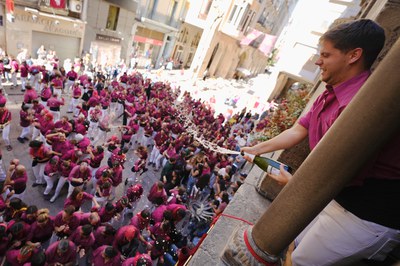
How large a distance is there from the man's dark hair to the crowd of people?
407 cm

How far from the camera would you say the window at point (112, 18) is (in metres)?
24.3

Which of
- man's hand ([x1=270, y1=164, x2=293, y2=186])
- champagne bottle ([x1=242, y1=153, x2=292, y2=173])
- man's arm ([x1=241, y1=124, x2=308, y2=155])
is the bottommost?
champagne bottle ([x1=242, y1=153, x2=292, y2=173])

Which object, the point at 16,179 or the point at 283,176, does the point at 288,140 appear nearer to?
the point at 283,176

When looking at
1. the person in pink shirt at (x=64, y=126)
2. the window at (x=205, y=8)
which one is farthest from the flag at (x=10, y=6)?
the window at (x=205, y=8)

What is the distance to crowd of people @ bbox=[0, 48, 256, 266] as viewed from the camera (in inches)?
200

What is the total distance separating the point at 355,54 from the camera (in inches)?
83.8

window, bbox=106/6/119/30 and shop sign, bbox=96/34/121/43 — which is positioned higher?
window, bbox=106/6/119/30

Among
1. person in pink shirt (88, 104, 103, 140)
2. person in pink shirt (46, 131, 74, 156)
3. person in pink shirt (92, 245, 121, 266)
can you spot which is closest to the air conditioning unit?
person in pink shirt (88, 104, 103, 140)

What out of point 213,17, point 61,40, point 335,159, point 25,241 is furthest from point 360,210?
point 213,17

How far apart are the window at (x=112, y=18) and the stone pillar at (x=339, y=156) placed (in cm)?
2749

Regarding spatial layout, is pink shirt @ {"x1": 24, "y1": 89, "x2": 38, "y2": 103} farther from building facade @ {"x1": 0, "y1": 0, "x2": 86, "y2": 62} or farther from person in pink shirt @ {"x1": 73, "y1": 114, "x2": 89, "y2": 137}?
building facade @ {"x1": 0, "y1": 0, "x2": 86, "y2": 62}

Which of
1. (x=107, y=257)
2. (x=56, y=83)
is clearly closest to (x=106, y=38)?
(x=56, y=83)

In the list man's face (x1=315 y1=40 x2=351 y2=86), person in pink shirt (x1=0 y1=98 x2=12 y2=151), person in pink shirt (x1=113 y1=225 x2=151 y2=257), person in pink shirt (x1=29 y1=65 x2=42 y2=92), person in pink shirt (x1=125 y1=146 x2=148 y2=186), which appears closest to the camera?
man's face (x1=315 y1=40 x2=351 y2=86)

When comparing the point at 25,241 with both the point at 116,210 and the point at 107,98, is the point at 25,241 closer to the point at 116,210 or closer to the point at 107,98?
the point at 116,210
